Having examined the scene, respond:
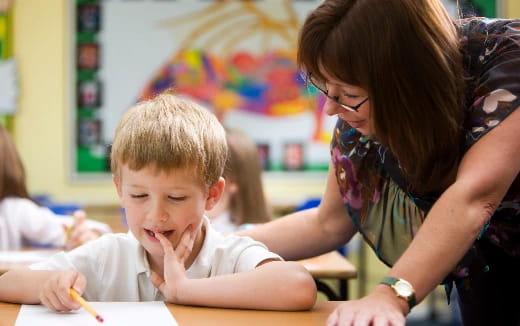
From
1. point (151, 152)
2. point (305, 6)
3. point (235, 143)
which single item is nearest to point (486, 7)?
point (305, 6)

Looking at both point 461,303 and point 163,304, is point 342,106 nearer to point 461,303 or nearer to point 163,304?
point 163,304

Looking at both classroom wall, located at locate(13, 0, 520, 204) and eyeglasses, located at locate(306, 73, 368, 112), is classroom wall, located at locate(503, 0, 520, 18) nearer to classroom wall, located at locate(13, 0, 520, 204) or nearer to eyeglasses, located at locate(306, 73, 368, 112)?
classroom wall, located at locate(13, 0, 520, 204)

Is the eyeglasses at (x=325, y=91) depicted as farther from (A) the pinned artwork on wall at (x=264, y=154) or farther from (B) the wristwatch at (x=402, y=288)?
(A) the pinned artwork on wall at (x=264, y=154)

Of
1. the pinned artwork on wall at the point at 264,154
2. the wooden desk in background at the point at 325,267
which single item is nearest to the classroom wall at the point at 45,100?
the pinned artwork on wall at the point at 264,154

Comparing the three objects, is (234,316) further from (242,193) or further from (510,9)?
(510,9)

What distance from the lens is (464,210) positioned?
1263 millimetres

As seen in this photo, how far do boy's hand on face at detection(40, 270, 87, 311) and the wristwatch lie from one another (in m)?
0.51

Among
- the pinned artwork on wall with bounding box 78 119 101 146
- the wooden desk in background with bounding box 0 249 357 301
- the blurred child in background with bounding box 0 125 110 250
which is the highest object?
the wooden desk in background with bounding box 0 249 357 301

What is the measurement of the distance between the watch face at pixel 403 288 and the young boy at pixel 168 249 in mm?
173

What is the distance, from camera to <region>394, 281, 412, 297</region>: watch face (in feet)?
3.91

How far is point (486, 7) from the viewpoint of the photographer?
19.0 feet

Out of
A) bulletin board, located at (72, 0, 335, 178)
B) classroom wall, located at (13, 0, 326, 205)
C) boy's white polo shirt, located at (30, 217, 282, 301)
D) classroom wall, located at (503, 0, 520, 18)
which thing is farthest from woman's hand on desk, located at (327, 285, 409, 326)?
classroom wall, located at (503, 0, 520, 18)

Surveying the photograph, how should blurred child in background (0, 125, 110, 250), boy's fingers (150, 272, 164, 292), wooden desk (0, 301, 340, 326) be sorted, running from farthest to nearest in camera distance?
blurred child in background (0, 125, 110, 250)
boy's fingers (150, 272, 164, 292)
wooden desk (0, 301, 340, 326)

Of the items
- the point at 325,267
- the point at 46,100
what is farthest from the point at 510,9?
the point at 325,267
